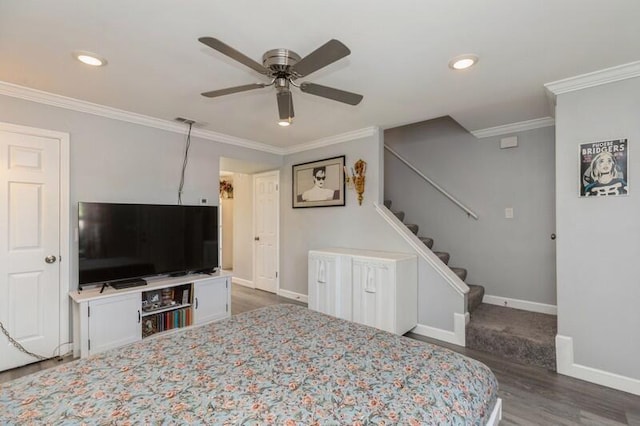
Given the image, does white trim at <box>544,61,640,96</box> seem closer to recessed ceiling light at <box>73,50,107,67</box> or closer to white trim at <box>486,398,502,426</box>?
white trim at <box>486,398,502,426</box>

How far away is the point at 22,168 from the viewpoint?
269cm

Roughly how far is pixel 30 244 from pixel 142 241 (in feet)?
2.83

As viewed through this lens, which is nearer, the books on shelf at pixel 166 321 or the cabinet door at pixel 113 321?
the cabinet door at pixel 113 321

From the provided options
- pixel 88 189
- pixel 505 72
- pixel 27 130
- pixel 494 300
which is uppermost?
pixel 505 72

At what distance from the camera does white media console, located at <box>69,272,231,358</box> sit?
2756 mm

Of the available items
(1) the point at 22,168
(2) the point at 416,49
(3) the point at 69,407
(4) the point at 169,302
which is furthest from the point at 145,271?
(2) the point at 416,49

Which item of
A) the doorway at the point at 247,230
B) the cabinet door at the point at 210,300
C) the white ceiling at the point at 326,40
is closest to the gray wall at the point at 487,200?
the white ceiling at the point at 326,40

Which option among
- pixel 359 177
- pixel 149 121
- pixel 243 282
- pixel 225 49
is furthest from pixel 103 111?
pixel 243 282

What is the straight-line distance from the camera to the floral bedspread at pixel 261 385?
3.64ft

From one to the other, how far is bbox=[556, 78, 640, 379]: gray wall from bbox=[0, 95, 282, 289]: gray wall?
3.77 m

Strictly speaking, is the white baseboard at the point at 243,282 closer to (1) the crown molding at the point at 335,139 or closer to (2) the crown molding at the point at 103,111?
(1) the crown molding at the point at 335,139

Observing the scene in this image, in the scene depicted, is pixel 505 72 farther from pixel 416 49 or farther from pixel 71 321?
pixel 71 321

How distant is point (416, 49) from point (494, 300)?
334cm

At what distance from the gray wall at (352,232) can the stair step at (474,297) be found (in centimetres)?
40
